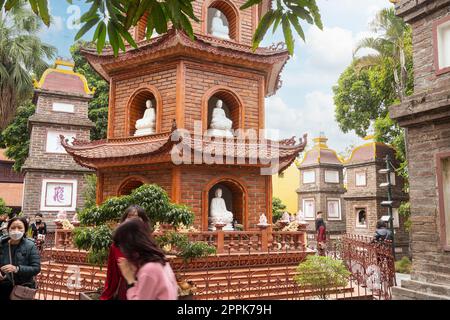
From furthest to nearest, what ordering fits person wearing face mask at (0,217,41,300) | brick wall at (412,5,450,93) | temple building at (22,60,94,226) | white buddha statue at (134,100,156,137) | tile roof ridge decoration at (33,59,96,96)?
tile roof ridge decoration at (33,59,96,96), temple building at (22,60,94,226), white buddha statue at (134,100,156,137), brick wall at (412,5,450,93), person wearing face mask at (0,217,41,300)

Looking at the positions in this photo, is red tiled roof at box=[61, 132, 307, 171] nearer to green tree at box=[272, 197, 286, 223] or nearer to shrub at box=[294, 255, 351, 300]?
shrub at box=[294, 255, 351, 300]

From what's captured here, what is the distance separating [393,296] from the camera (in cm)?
785

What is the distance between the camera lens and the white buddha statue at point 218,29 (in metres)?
11.9

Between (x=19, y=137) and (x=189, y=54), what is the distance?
15999 mm

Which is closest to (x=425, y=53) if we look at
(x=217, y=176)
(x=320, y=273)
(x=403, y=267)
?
(x=320, y=273)

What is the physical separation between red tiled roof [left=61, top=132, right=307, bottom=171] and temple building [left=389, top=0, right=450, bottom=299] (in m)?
3.52

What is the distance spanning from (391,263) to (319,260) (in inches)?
73.7

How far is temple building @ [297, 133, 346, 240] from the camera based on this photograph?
24438 mm

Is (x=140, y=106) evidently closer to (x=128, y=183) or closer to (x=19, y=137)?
(x=128, y=183)

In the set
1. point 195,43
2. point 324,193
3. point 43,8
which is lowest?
point 324,193

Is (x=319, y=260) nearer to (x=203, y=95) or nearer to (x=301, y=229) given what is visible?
(x=301, y=229)

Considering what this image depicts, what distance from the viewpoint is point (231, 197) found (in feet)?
39.2

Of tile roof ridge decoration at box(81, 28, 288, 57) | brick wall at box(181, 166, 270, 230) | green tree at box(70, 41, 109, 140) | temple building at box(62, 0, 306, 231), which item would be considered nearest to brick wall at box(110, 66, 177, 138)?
temple building at box(62, 0, 306, 231)

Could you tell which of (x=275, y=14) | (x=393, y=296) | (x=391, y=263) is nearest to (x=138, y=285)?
(x=275, y=14)
